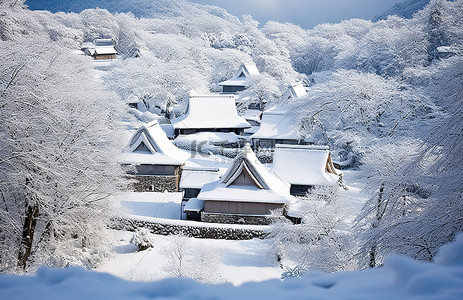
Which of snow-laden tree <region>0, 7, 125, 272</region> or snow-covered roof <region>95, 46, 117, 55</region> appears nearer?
snow-laden tree <region>0, 7, 125, 272</region>

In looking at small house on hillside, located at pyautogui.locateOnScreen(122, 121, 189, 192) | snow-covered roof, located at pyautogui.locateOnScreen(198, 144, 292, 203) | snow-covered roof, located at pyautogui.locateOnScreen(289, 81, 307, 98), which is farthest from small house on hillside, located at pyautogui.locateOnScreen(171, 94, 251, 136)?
snow-covered roof, located at pyautogui.locateOnScreen(198, 144, 292, 203)

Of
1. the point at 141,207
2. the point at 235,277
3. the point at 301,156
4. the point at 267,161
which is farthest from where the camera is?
the point at 267,161

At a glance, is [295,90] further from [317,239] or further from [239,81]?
[317,239]

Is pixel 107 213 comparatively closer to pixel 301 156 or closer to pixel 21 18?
pixel 301 156

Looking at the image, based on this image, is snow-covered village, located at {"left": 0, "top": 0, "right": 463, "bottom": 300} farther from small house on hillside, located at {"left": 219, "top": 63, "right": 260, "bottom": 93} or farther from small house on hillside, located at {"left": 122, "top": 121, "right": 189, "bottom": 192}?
small house on hillside, located at {"left": 219, "top": 63, "right": 260, "bottom": 93}

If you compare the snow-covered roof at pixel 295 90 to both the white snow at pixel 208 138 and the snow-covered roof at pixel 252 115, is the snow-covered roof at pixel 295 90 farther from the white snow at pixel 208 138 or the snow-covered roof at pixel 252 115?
the white snow at pixel 208 138

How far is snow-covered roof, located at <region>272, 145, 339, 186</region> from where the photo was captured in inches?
749

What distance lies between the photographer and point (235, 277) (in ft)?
37.2

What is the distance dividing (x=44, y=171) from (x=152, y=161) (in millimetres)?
12065

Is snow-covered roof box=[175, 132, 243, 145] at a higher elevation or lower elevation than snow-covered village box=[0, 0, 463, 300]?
higher

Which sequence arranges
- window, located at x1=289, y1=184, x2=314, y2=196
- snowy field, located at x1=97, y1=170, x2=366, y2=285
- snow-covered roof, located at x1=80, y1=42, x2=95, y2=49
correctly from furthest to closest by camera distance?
snow-covered roof, located at x1=80, y1=42, x2=95, y2=49
window, located at x1=289, y1=184, x2=314, y2=196
snowy field, located at x1=97, y1=170, x2=366, y2=285

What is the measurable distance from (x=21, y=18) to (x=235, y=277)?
68.4ft

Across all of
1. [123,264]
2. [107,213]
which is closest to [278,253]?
[123,264]

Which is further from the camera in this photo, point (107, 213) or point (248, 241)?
point (248, 241)
